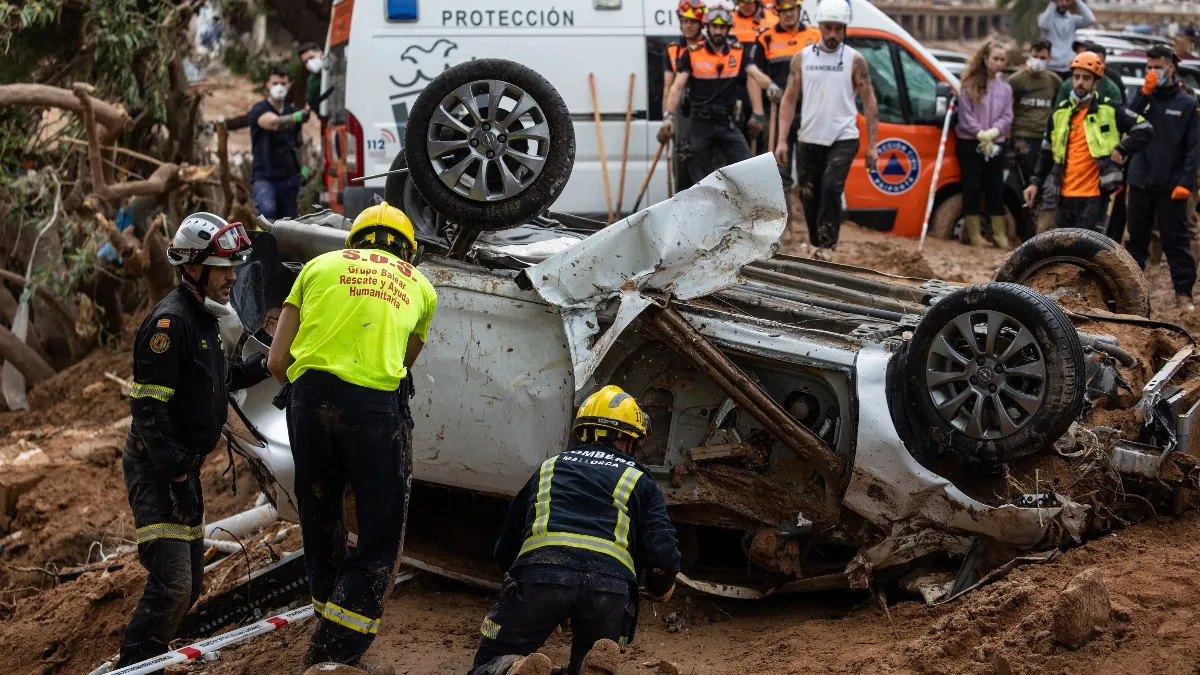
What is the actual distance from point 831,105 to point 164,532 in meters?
6.15

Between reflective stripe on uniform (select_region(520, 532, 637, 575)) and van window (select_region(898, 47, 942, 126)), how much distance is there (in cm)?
723

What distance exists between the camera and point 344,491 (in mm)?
5125

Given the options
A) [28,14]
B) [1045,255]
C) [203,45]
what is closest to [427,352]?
[1045,255]

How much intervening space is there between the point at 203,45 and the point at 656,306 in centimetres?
1125

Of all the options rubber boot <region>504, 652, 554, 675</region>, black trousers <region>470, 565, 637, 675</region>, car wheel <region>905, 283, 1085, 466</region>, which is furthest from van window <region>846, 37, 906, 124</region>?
rubber boot <region>504, 652, 554, 675</region>

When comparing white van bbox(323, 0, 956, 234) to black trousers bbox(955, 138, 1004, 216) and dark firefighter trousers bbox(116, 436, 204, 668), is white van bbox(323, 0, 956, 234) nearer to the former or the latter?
black trousers bbox(955, 138, 1004, 216)

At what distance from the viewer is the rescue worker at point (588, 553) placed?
4.49 metres

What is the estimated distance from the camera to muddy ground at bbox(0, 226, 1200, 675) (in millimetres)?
4496

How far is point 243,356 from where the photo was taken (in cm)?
602

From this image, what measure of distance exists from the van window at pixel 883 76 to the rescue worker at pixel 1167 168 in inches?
74.7

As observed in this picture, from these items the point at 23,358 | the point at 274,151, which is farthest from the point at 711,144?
the point at 23,358

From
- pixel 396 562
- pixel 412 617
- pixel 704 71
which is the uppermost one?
pixel 704 71

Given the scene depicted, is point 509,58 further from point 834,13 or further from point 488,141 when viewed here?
point 488,141

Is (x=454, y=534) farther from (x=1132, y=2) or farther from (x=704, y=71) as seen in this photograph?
(x=1132, y=2)
